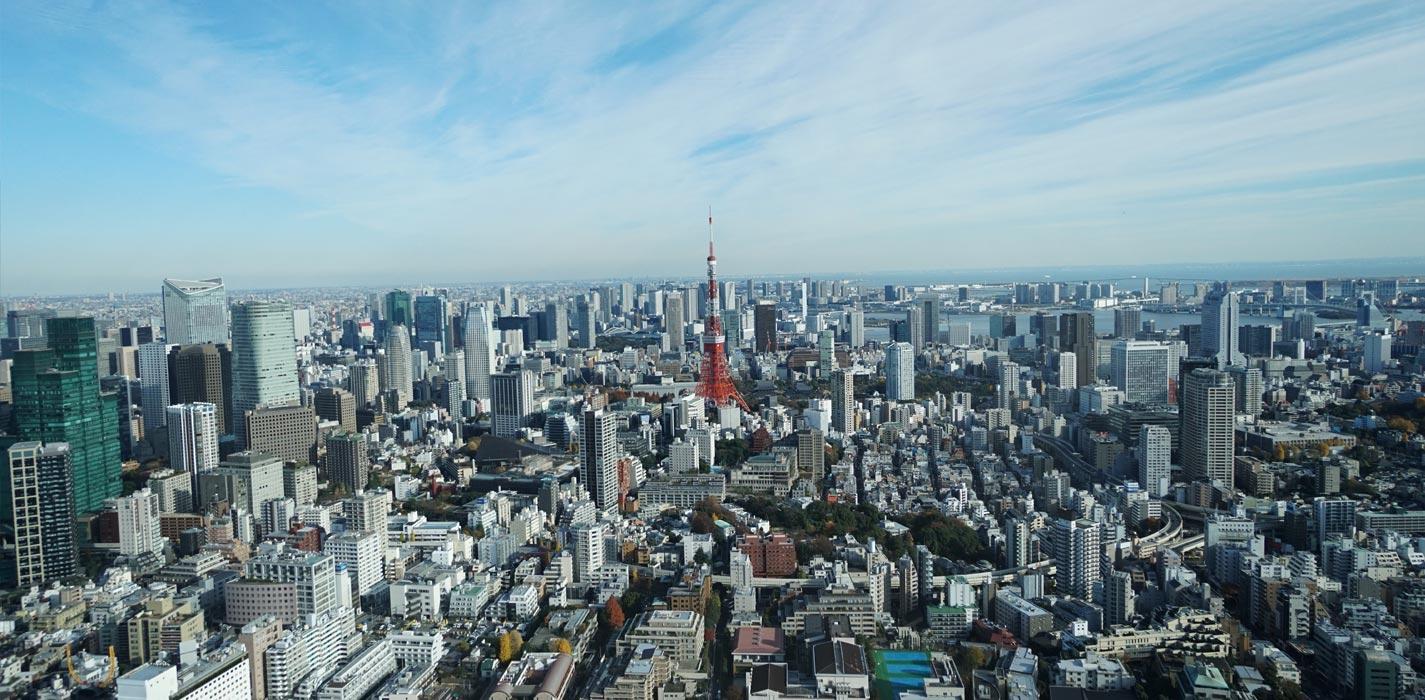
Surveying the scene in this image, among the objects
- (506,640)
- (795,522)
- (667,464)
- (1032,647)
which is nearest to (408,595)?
(506,640)

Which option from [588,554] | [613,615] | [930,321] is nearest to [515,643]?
[613,615]

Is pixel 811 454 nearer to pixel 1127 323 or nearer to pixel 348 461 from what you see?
pixel 348 461

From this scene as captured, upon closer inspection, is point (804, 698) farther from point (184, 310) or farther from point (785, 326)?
point (785, 326)

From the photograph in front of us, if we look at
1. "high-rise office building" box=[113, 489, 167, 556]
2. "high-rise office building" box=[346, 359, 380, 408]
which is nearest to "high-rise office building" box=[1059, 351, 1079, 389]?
"high-rise office building" box=[346, 359, 380, 408]

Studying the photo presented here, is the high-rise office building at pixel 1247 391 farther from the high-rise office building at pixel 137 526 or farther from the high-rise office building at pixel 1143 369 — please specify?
the high-rise office building at pixel 137 526

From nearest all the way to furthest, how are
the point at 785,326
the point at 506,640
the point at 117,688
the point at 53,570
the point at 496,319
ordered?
the point at 117,688 → the point at 506,640 → the point at 53,570 → the point at 496,319 → the point at 785,326

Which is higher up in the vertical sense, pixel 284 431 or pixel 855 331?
pixel 855 331

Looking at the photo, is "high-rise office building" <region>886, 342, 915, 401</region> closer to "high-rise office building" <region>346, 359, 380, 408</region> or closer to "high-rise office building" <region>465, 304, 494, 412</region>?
"high-rise office building" <region>465, 304, 494, 412</region>
